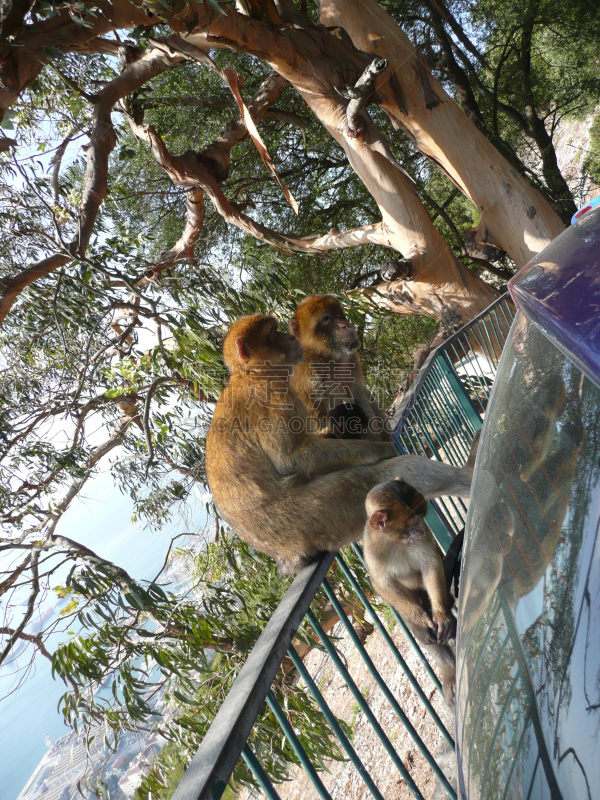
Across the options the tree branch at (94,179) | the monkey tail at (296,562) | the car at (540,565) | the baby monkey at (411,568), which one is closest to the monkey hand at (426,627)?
the baby monkey at (411,568)

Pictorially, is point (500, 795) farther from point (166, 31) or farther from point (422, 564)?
point (166, 31)

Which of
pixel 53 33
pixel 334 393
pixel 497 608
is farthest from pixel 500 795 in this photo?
pixel 53 33

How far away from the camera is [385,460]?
3.45 metres

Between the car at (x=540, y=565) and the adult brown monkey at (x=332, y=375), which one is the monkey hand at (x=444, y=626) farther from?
the adult brown monkey at (x=332, y=375)

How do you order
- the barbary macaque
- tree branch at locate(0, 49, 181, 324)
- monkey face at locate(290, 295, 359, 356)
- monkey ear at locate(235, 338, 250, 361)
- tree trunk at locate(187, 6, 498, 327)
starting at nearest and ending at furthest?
1. monkey ear at locate(235, 338, 250, 361)
2. the barbary macaque
3. monkey face at locate(290, 295, 359, 356)
4. tree branch at locate(0, 49, 181, 324)
5. tree trunk at locate(187, 6, 498, 327)

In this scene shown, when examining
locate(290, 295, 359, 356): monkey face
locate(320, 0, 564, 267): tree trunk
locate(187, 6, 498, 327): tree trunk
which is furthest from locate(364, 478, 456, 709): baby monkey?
locate(320, 0, 564, 267): tree trunk

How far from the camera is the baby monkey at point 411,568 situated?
255 centimetres

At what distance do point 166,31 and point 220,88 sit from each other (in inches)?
62.5

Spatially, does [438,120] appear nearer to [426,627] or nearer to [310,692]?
[426,627]

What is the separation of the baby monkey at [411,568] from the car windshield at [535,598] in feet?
4.31

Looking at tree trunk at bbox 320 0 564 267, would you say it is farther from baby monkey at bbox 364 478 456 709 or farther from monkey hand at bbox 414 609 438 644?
monkey hand at bbox 414 609 438 644

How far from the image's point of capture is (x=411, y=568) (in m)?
2.71

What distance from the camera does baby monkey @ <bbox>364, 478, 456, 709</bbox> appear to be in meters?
2.55

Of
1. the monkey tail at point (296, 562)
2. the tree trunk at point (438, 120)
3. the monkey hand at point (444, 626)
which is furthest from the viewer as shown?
the tree trunk at point (438, 120)
